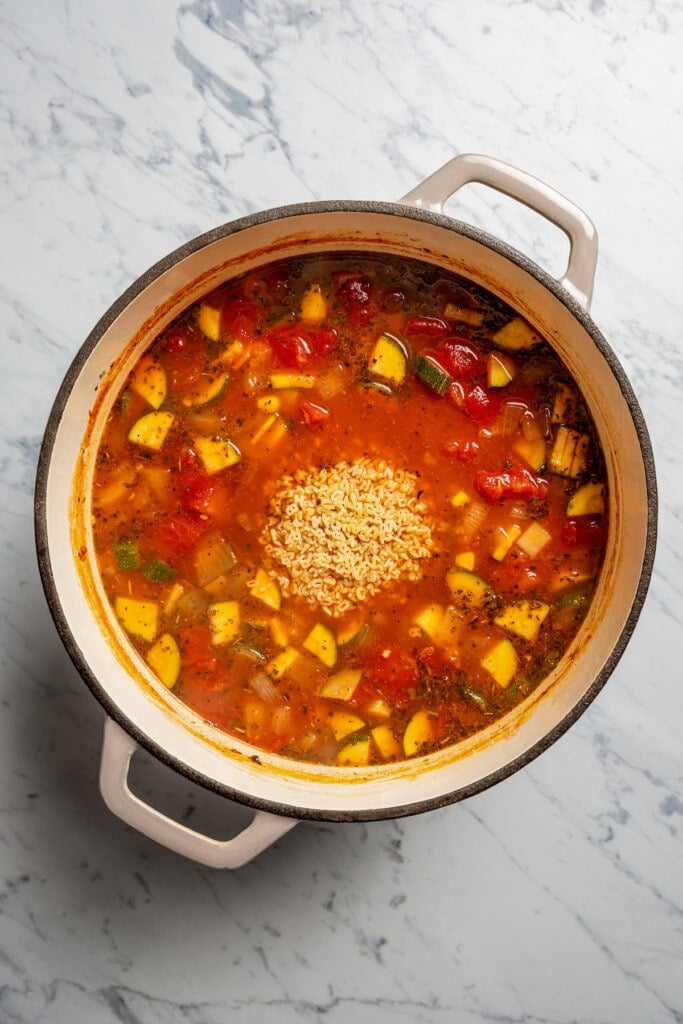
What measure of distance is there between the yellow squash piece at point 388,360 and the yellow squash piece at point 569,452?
19.5 inches

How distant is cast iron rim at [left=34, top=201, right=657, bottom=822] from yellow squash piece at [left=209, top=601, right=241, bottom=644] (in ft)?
1.34

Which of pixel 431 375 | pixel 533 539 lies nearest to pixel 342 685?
pixel 533 539

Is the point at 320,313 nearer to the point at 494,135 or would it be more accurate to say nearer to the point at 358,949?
the point at 494,135

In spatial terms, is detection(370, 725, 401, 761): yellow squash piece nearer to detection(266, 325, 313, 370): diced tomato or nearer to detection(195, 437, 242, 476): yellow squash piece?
detection(195, 437, 242, 476): yellow squash piece

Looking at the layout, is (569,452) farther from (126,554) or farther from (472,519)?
(126,554)

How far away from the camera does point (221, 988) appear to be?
2.86m

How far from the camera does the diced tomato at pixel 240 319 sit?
2586 millimetres

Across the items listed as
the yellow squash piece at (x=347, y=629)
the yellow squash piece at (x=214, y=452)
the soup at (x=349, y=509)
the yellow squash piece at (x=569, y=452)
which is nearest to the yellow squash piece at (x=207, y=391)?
the soup at (x=349, y=509)

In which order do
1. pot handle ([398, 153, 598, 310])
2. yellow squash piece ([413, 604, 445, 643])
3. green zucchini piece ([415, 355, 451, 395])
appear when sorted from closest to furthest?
pot handle ([398, 153, 598, 310])
green zucchini piece ([415, 355, 451, 395])
yellow squash piece ([413, 604, 445, 643])

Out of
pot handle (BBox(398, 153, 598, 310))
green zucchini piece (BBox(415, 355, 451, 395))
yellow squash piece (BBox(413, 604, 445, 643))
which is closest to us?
pot handle (BBox(398, 153, 598, 310))

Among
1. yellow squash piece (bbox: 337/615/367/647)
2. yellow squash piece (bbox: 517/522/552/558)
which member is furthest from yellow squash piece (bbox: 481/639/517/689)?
yellow squash piece (bbox: 337/615/367/647)

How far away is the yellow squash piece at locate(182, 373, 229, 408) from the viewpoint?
2586mm

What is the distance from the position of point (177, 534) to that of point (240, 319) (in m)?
0.65

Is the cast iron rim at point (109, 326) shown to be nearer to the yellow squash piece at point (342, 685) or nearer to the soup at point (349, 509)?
the soup at point (349, 509)
